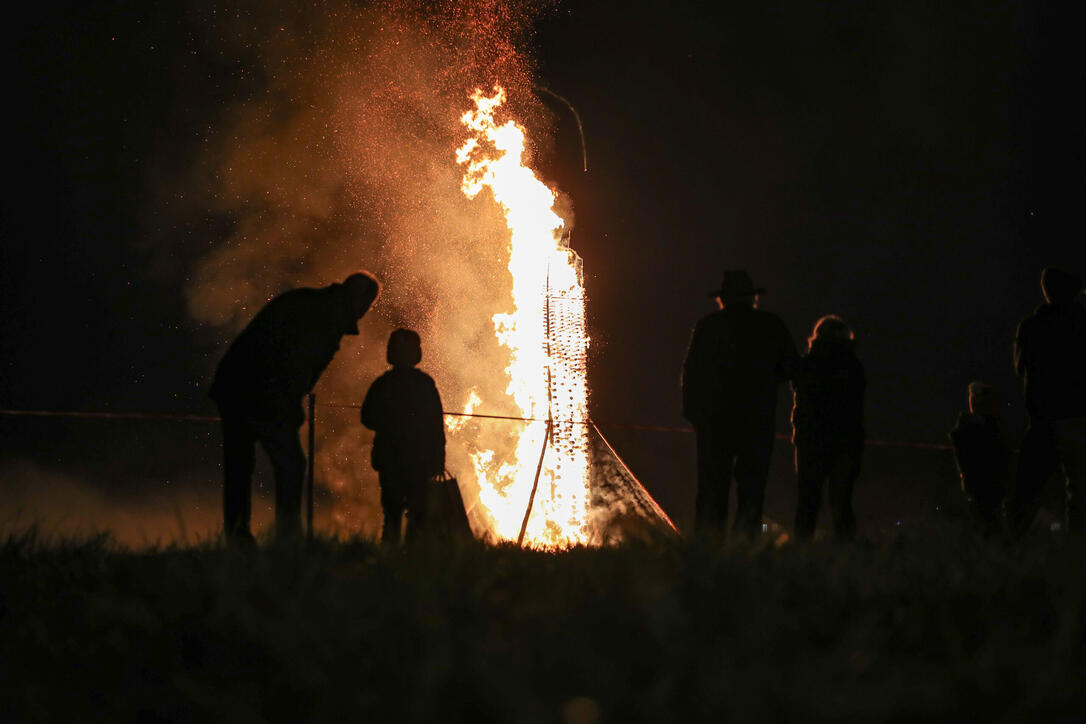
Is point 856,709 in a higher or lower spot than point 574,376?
lower

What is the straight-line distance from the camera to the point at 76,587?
338cm

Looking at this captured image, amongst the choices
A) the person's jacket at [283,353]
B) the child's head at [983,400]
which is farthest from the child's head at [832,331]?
the person's jacket at [283,353]

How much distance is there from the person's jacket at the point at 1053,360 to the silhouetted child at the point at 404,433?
351cm

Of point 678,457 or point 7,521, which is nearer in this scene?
point 7,521

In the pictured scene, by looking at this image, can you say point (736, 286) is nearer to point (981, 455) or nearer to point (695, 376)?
point (695, 376)

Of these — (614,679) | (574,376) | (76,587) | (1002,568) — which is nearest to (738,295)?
(1002,568)

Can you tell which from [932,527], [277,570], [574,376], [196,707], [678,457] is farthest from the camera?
[678,457]

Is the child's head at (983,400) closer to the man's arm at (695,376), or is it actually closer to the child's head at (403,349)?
the man's arm at (695,376)

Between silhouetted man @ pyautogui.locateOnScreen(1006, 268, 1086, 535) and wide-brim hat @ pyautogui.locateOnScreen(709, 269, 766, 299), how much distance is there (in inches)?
62.1

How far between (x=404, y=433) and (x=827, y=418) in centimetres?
258

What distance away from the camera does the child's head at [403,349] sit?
6438 mm

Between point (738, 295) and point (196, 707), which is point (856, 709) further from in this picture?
point (738, 295)

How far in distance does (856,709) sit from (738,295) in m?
4.44

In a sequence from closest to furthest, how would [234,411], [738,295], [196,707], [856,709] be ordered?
[856,709], [196,707], [234,411], [738,295]
